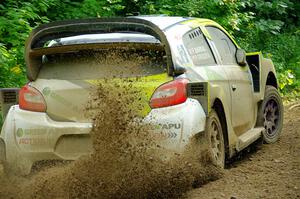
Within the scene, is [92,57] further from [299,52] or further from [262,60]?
[299,52]

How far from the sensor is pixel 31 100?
5711 mm

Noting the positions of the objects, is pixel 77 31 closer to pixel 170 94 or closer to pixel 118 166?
pixel 170 94

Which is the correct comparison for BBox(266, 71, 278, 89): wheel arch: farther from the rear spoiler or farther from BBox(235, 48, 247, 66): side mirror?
the rear spoiler

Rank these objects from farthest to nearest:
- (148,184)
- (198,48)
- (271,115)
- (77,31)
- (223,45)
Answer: (271,115), (223,45), (198,48), (77,31), (148,184)

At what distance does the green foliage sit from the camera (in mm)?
9781

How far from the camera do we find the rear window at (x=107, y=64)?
556cm

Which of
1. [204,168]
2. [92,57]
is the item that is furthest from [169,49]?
[204,168]

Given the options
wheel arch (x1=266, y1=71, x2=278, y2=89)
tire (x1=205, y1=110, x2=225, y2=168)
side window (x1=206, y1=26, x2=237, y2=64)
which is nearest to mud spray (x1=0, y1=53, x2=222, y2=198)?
tire (x1=205, y1=110, x2=225, y2=168)

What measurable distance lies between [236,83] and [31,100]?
2511 mm

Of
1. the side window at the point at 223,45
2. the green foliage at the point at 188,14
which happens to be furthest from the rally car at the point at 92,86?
the green foliage at the point at 188,14

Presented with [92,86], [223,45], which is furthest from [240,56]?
[92,86]

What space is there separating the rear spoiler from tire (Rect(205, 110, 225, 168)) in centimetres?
68

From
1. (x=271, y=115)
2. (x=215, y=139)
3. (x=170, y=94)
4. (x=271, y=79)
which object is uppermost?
(x=170, y=94)

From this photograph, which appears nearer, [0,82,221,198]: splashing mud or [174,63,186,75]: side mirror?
[0,82,221,198]: splashing mud
